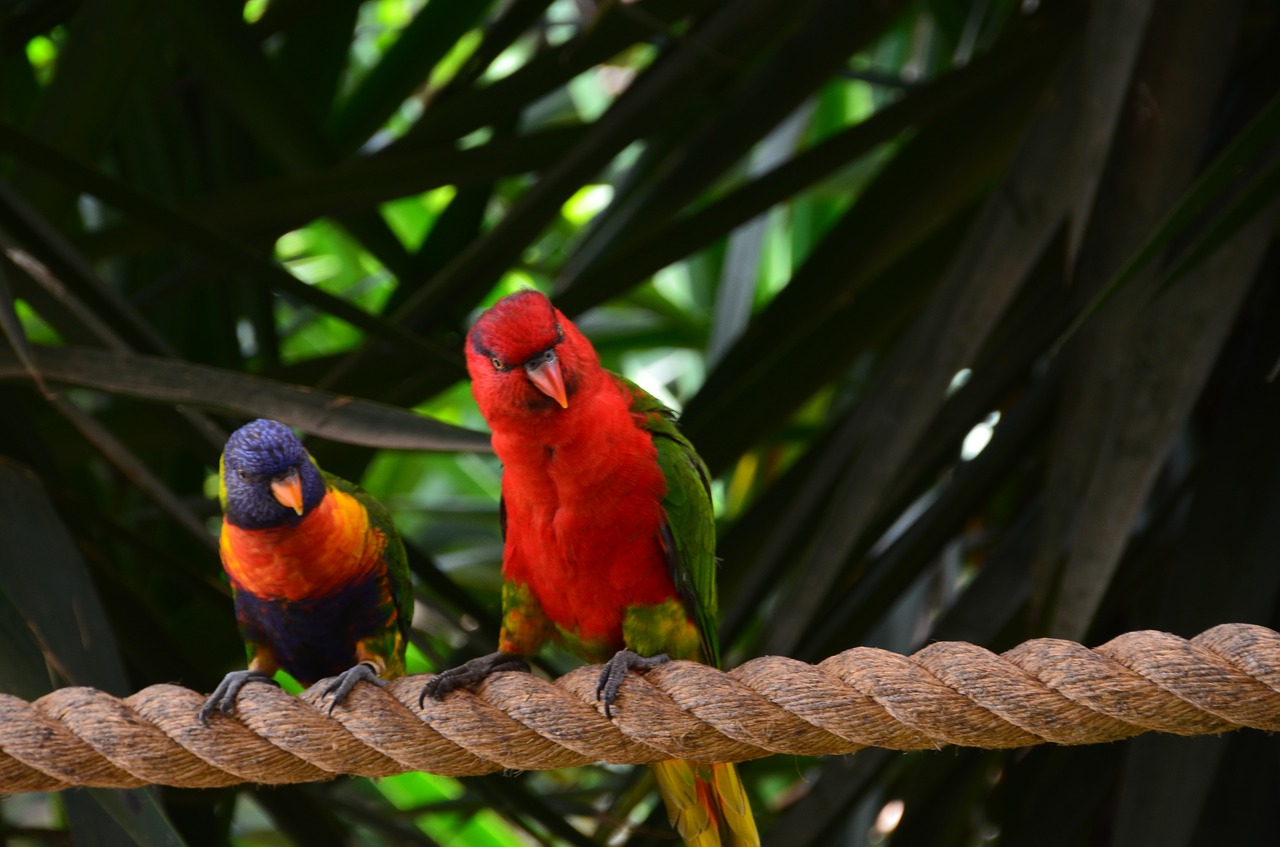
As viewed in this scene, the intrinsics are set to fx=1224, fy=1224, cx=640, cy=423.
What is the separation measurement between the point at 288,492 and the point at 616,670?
53cm

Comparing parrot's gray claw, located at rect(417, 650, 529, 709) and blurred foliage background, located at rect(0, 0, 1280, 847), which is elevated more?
blurred foliage background, located at rect(0, 0, 1280, 847)

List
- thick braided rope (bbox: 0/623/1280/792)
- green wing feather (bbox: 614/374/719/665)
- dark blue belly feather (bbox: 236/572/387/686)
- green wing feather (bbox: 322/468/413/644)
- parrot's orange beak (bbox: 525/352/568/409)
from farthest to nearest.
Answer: green wing feather (bbox: 322/468/413/644) < dark blue belly feather (bbox: 236/572/387/686) < green wing feather (bbox: 614/374/719/665) < parrot's orange beak (bbox: 525/352/568/409) < thick braided rope (bbox: 0/623/1280/792)

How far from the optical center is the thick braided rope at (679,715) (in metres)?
1.07

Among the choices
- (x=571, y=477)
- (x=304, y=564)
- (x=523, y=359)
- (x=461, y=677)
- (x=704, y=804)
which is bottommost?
(x=704, y=804)

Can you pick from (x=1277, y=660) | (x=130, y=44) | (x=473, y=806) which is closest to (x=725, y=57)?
(x=130, y=44)

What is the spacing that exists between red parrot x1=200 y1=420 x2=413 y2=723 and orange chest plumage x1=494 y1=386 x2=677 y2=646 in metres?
0.28

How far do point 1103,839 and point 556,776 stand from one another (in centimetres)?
202

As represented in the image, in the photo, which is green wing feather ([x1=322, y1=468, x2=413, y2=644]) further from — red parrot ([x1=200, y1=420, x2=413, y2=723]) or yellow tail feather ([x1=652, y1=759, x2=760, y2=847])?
yellow tail feather ([x1=652, y1=759, x2=760, y2=847])

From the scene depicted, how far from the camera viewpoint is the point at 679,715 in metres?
1.30

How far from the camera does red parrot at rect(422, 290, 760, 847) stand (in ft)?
5.00

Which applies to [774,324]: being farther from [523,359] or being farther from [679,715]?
[679,715]

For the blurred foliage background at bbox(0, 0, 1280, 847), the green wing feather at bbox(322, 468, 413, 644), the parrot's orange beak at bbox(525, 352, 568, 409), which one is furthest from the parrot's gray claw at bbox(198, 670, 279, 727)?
the parrot's orange beak at bbox(525, 352, 568, 409)

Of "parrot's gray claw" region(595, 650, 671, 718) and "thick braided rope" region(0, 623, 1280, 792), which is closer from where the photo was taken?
"thick braided rope" region(0, 623, 1280, 792)

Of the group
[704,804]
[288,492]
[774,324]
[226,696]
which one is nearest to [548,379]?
[288,492]
